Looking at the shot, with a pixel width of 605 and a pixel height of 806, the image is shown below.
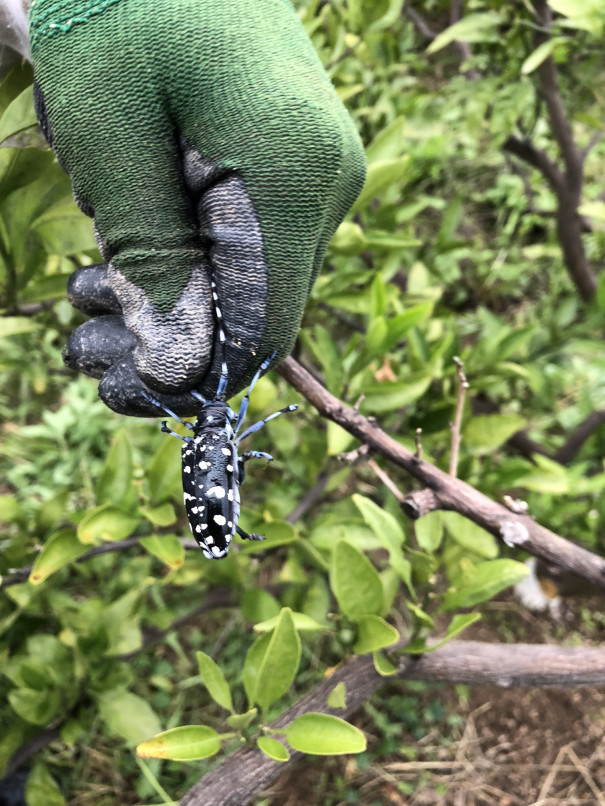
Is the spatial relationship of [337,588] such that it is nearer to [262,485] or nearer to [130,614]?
[130,614]

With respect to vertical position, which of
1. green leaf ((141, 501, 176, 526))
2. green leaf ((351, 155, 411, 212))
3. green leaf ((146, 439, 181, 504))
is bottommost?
green leaf ((141, 501, 176, 526))

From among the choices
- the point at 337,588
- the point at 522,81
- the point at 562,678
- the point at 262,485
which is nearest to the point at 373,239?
the point at 522,81

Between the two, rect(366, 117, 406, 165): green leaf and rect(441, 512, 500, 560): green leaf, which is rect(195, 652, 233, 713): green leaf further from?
rect(366, 117, 406, 165): green leaf

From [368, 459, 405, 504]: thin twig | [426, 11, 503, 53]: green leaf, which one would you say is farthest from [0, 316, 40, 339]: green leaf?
[426, 11, 503, 53]: green leaf

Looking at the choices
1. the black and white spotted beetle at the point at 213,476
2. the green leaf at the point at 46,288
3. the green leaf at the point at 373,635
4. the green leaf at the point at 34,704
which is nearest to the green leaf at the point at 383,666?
the green leaf at the point at 373,635

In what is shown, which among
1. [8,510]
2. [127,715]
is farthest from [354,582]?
[8,510]
